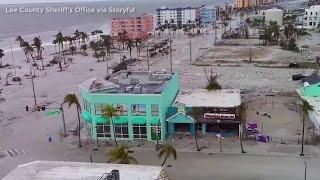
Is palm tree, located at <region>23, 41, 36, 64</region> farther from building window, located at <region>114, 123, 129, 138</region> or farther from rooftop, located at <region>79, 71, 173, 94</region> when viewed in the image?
building window, located at <region>114, 123, 129, 138</region>

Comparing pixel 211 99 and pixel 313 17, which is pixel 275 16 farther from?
pixel 211 99

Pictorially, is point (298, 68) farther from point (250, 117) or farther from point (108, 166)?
point (108, 166)

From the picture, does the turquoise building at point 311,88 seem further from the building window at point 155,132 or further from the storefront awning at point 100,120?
the storefront awning at point 100,120

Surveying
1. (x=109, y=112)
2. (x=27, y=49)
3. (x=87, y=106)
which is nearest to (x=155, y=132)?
(x=109, y=112)

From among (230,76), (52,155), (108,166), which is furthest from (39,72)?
(108,166)

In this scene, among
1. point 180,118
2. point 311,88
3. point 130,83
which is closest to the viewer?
point 180,118

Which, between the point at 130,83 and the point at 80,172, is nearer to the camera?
the point at 80,172
